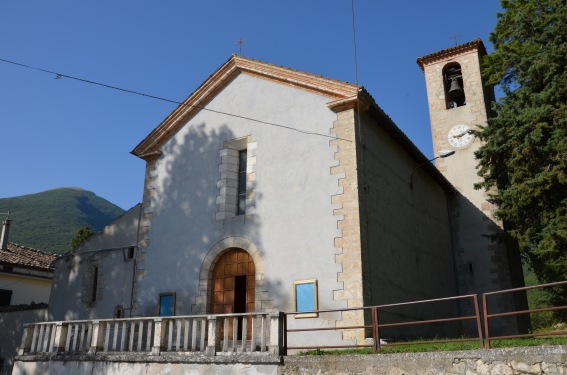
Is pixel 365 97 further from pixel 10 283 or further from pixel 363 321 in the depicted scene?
pixel 10 283

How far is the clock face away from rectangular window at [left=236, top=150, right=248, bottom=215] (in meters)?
10.2

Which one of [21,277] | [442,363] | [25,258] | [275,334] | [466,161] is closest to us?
[442,363]

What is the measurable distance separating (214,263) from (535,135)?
9.26 metres

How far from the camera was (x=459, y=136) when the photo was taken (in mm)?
20641

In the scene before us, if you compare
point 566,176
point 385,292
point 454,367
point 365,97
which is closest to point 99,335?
point 385,292

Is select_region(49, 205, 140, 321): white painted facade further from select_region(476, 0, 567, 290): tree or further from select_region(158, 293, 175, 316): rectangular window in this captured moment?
select_region(476, 0, 567, 290): tree

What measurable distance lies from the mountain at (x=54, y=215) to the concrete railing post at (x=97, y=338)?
54915 millimetres

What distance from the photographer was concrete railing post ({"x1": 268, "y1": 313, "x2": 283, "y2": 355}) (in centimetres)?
880

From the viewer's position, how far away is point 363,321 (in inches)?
415

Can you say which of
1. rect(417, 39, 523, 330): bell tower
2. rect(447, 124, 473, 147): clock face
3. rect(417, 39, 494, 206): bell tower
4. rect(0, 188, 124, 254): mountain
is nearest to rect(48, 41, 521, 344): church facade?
rect(417, 39, 523, 330): bell tower

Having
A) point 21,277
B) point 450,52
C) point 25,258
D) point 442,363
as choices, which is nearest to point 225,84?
point 442,363

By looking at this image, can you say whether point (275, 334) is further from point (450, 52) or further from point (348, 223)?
point (450, 52)

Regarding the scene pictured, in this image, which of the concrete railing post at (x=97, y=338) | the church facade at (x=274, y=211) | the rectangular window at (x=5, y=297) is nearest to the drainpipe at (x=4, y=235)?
the rectangular window at (x=5, y=297)

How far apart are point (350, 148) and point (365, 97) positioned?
4.54 ft
